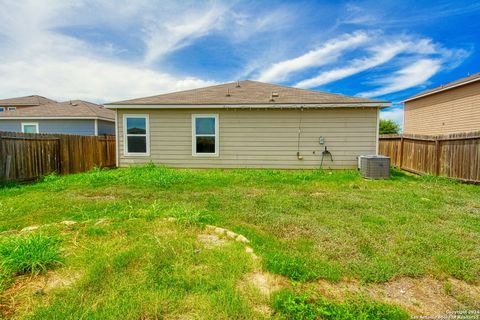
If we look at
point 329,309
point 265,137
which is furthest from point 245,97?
point 329,309

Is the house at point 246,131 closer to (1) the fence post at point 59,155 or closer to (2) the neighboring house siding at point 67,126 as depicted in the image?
(1) the fence post at point 59,155

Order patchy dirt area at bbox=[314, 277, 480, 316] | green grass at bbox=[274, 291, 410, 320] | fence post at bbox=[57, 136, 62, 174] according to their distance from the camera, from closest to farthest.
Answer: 1. green grass at bbox=[274, 291, 410, 320]
2. patchy dirt area at bbox=[314, 277, 480, 316]
3. fence post at bbox=[57, 136, 62, 174]

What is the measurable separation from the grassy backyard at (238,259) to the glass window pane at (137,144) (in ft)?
15.2

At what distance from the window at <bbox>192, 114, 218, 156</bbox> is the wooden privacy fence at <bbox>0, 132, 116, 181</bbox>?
3998 millimetres

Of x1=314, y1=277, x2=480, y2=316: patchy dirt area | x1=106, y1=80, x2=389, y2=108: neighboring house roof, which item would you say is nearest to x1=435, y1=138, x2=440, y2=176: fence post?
x1=106, y1=80, x2=389, y2=108: neighboring house roof

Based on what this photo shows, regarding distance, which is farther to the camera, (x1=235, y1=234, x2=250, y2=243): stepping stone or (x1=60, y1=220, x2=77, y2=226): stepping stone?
(x1=60, y1=220, x2=77, y2=226): stepping stone

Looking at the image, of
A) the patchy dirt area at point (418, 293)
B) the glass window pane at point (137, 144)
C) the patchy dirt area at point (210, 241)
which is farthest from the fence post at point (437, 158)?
the glass window pane at point (137, 144)

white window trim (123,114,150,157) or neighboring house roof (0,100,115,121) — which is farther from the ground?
neighboring house roof (0,100,115,121)

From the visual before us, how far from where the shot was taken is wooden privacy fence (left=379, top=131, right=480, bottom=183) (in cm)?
668

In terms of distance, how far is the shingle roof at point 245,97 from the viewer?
29.2 ft

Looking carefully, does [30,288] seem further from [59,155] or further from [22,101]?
[22,101]

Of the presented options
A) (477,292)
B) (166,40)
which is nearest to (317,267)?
(477,292)

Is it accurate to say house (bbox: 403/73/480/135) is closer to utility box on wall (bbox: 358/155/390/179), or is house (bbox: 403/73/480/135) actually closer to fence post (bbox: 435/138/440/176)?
fence post (bbox: 435/138/440/176)

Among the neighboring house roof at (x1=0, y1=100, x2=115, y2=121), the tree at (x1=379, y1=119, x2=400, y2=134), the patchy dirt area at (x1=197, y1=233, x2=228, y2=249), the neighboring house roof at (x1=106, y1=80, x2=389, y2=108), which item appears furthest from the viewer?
the tree at (x1=379, y1=119, x2=400, y2=134)
